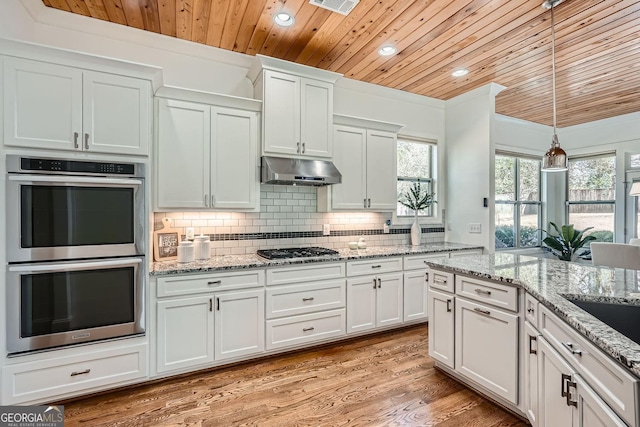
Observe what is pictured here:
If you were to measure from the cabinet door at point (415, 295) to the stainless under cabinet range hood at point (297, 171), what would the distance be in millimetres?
1403

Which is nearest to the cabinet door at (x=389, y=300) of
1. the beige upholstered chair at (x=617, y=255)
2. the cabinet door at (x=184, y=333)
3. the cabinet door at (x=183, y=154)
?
the cabinet door at (x=184, y=333)

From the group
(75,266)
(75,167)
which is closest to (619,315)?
(75,266)

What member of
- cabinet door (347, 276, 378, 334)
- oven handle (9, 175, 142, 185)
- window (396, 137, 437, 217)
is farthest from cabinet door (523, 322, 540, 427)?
oven handle (9, 175, 142, 185)

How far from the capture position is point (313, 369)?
2.75m

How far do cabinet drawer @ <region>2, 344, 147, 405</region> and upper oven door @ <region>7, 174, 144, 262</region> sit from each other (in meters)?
0.70

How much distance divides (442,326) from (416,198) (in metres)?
2.01

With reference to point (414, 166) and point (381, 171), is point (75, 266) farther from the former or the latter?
point (414, 166)

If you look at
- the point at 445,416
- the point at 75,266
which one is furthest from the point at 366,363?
the point at 75,266

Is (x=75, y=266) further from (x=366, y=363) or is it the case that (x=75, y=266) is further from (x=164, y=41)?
(x=366, y=363)

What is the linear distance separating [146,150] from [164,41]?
50.7 inches

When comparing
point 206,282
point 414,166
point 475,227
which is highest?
point 414,166

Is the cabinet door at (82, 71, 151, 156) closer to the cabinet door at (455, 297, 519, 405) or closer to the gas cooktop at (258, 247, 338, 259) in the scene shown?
the gas cooktop at (258, 247, 338, 259)

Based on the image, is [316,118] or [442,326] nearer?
[442,326]

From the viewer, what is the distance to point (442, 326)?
2.56 metres
